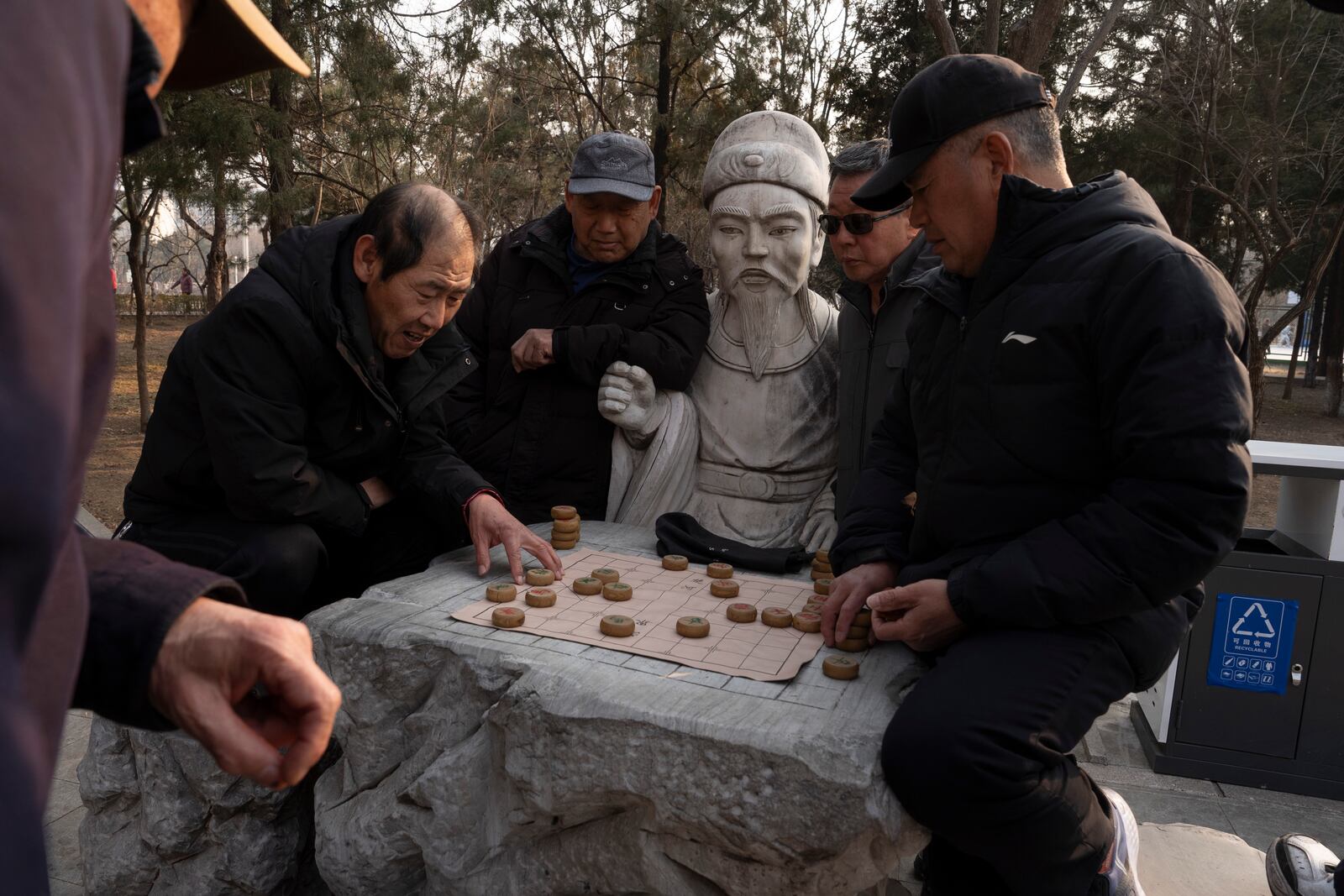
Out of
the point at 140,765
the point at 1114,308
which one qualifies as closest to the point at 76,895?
the point at 140,765

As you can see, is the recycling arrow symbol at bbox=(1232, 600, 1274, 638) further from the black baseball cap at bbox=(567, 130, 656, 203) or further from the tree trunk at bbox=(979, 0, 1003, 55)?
the tree trunk at bbox=(979, 0, 1003, 55)

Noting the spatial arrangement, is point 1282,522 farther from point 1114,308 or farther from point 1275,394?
point 1275,394

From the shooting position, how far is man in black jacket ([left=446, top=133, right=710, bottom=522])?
3.54m

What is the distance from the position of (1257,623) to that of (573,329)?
2.77 meters

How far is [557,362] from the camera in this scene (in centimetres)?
356

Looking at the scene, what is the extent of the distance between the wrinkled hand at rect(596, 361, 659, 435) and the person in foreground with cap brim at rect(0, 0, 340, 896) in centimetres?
255

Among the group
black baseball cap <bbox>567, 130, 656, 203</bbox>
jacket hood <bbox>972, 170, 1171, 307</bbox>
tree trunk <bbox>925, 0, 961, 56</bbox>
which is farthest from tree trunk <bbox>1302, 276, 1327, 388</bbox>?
jacket hood <bbox>972, 170, 1171, 307</bbox>

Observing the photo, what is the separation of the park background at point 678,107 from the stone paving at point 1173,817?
381 centimetres

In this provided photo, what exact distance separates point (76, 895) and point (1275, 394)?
20676 mm

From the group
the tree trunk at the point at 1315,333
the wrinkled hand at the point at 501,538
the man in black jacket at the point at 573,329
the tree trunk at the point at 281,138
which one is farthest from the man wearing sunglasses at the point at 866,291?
the tree trunk at the point at 1315,333

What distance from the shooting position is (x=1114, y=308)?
1970mm

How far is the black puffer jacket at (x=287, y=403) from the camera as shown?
261cm

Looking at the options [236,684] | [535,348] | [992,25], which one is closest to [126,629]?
[236,684]

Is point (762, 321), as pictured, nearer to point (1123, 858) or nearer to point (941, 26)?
point (1123, 858)
